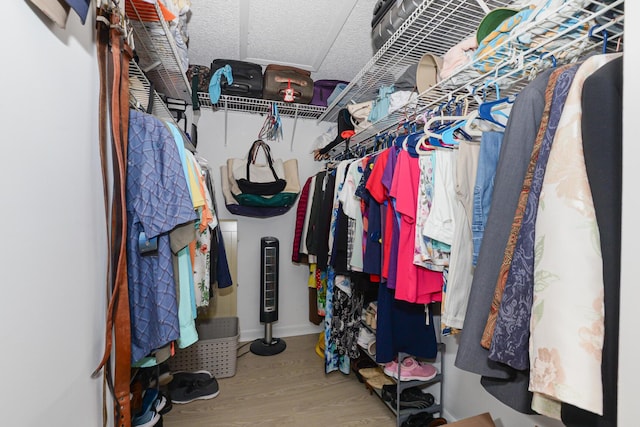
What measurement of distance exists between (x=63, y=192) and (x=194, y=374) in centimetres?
179

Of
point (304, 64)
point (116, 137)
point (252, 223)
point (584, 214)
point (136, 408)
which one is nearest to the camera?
point (584, 214)

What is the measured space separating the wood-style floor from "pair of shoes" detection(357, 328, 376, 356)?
33 centimetres

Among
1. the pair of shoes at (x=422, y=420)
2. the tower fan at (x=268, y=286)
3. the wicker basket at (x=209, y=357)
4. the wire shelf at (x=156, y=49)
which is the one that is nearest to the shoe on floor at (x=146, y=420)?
the wicker basket at (x=209, y=357)

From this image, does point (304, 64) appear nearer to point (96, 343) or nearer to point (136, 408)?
point (96, 343)

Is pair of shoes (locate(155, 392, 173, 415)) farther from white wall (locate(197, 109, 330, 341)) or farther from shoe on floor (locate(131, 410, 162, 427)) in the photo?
white wall (locate(197, 109, 330, 341))

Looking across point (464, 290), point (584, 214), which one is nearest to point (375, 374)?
point (464, 290)

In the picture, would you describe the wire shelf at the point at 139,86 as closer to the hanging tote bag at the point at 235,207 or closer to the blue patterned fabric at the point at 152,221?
the blue patterned fabric at the point at 152,221

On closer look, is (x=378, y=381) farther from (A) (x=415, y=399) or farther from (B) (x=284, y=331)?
(B) (x=284, y=331)

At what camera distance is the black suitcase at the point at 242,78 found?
217cm

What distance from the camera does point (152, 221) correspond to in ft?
2.79

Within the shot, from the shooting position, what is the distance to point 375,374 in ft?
6.10

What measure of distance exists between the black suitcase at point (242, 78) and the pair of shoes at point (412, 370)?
208 cm

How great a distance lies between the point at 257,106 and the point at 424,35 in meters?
1.53

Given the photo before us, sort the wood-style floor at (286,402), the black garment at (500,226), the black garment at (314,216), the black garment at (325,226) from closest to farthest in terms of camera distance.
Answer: the black garment at (500,226) → the wood-style floor at (286,402) → the black garment at (325,226) → the black garment at (314,216)
